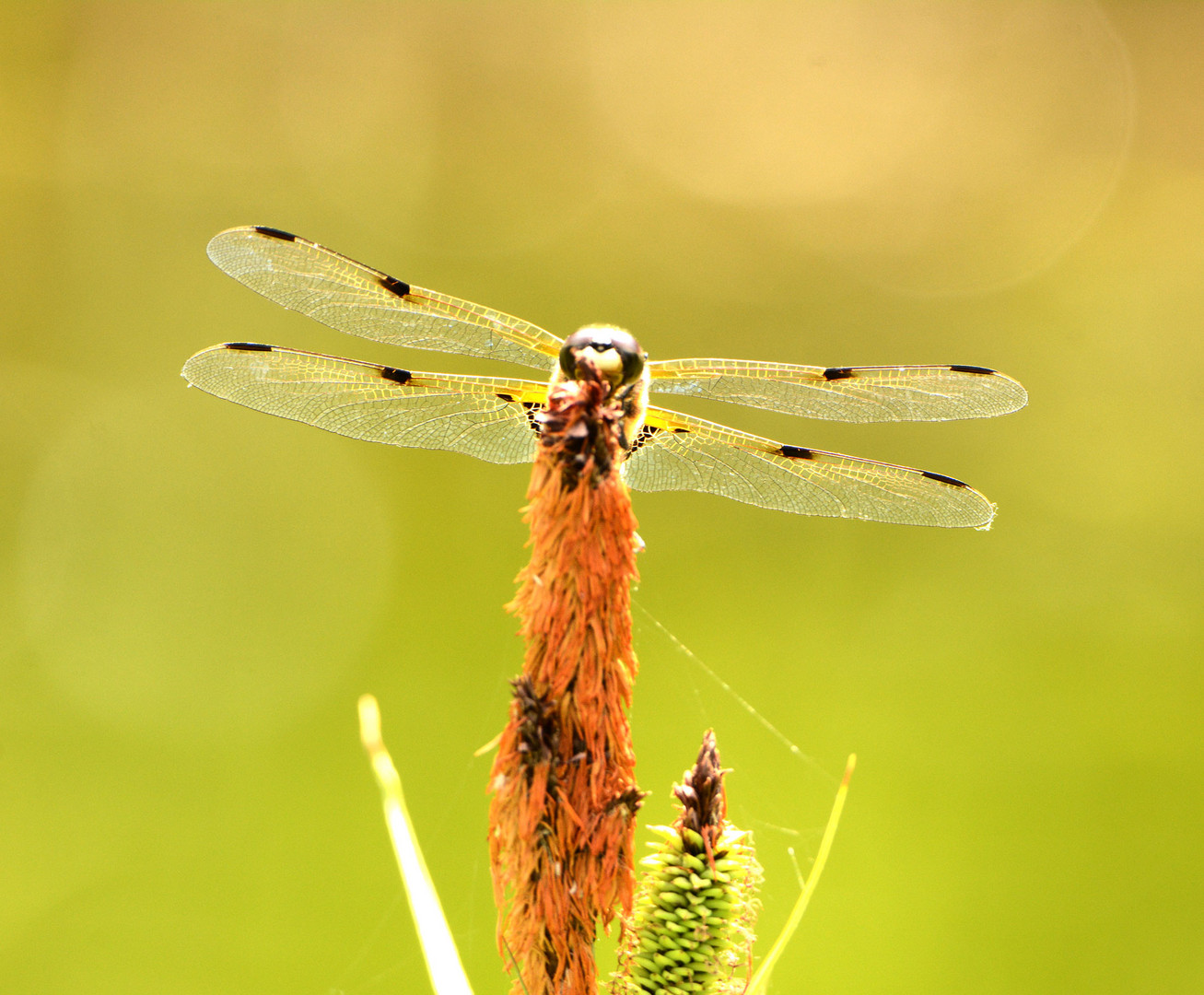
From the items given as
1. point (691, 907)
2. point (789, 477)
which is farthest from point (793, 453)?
point (691, 907)

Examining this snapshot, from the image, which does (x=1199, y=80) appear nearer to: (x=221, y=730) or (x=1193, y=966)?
(x=1193, y=966)

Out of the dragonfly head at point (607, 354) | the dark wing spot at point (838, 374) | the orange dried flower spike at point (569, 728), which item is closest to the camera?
the orange dried flower spike at point (569, 728)

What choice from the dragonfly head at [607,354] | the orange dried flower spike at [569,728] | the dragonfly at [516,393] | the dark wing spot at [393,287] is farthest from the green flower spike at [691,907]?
the dark wing spot at [393,287]

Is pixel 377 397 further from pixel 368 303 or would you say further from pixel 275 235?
pixel 275 235

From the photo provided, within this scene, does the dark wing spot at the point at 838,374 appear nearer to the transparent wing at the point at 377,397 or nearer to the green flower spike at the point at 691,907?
the transparent wing at the point at 377,397

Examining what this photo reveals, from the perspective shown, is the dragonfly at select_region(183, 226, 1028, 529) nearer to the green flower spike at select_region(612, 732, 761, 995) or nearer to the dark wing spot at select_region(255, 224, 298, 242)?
the dark wing spot at select_region(255, 224, 298, 242)

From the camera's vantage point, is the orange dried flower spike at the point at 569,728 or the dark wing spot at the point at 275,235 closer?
the orange dried flower spike at the point at 569,728
